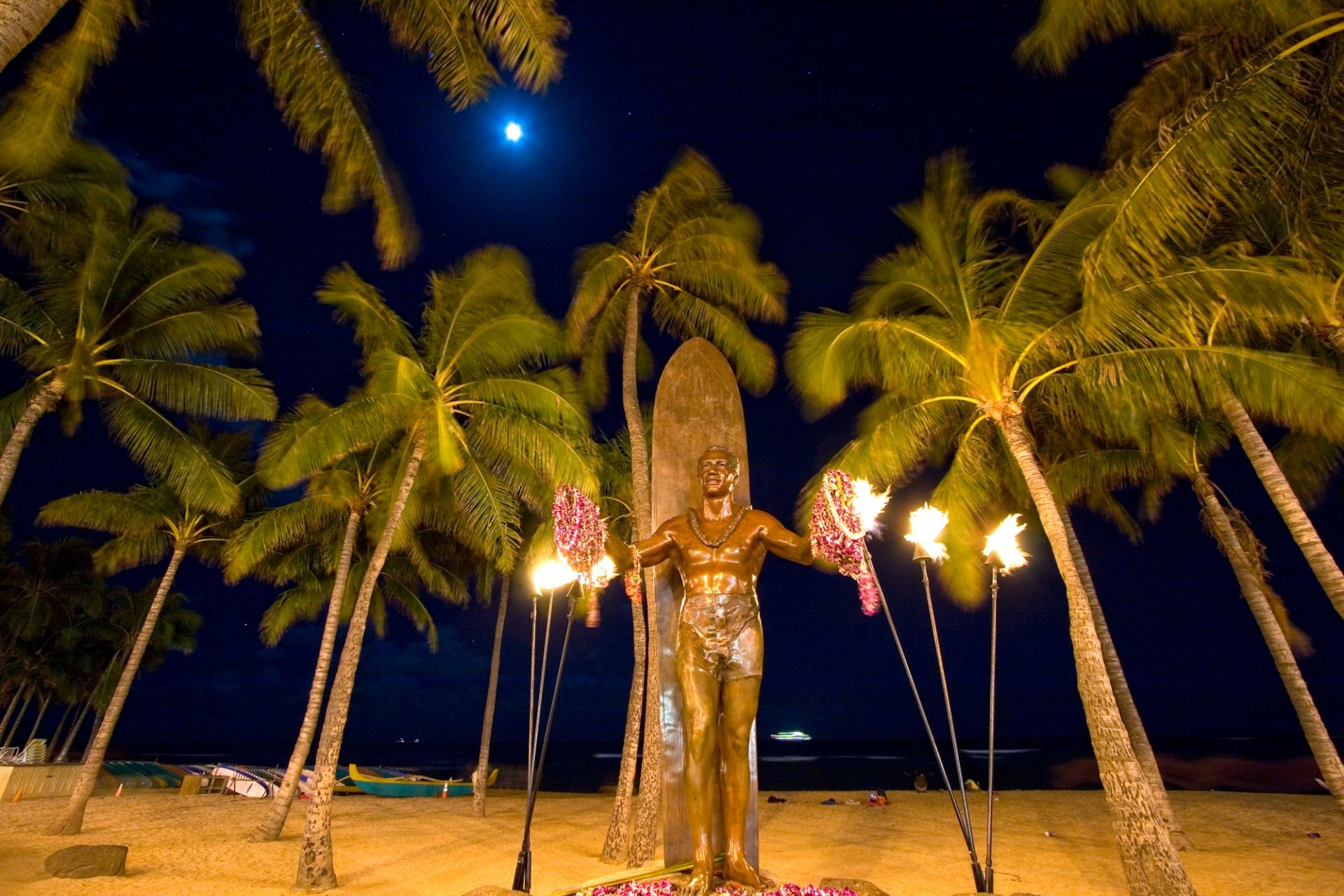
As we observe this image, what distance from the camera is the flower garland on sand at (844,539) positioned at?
4.54 metres

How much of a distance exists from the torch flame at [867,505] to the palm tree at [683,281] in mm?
7012

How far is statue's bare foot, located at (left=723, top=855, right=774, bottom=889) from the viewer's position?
168 inches

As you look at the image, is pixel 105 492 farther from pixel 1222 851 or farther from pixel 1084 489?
pixel 1222 851

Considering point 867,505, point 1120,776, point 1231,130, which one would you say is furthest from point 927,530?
point 1120,776

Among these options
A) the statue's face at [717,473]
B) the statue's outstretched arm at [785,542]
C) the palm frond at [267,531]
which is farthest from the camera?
the palm frond at [267,531]

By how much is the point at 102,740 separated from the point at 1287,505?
19877 mm

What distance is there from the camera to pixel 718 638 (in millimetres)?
Answer: 4578

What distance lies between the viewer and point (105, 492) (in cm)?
1482

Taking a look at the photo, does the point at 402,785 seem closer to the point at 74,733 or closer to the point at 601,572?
the point at 74,733

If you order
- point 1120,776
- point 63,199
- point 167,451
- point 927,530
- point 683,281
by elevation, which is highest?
point 683,281

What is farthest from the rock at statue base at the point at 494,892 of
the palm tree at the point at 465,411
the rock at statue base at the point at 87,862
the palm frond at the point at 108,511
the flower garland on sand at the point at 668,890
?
the palm frond at the point at 108,511

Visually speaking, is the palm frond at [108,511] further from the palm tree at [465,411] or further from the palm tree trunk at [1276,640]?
the palm tree trunk at [1276,640]

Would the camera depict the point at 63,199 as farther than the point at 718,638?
Yes

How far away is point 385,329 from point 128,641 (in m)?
24.5
